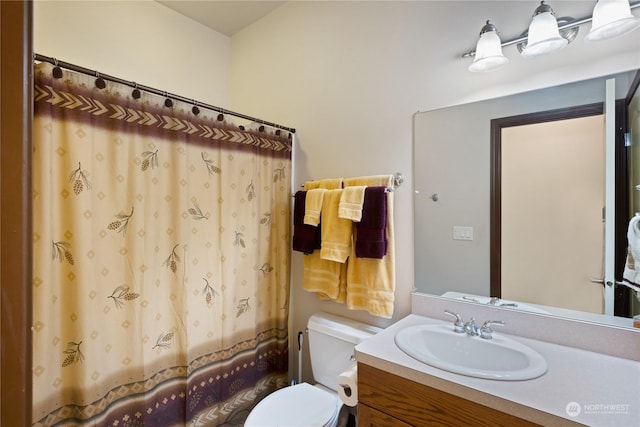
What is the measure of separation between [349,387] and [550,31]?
1603mm

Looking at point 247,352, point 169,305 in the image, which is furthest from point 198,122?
point 247,352

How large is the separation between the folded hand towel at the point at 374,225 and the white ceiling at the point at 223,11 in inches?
63.4

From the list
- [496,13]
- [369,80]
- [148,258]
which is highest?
[496,13]

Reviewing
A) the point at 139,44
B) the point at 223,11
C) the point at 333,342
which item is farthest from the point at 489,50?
the point at 139,44

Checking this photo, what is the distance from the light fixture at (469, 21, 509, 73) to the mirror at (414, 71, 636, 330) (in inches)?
5.9

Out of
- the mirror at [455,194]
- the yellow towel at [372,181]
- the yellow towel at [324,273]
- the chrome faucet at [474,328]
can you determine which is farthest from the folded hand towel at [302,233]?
the chrome faucet at [474,328]

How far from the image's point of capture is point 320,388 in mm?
1644

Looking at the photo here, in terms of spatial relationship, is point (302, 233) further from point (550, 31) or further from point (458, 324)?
point (550, 31)

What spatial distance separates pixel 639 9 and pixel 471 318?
129 centimetres

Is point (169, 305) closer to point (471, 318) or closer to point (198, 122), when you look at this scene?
point (198, 122)

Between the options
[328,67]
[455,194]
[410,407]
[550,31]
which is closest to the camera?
[410,407]

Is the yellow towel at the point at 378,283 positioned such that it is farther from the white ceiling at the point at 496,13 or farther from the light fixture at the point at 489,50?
the white ceiling at the point at 496,13

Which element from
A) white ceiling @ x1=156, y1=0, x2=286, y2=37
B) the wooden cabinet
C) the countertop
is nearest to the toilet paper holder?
the wooden cabinet

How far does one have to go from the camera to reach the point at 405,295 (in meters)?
1.55
